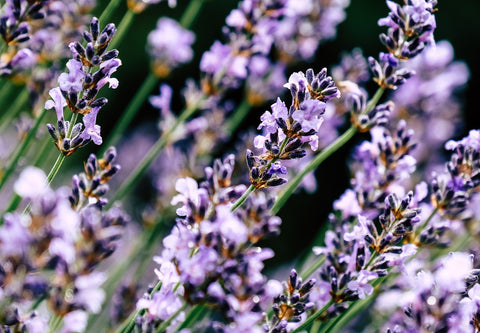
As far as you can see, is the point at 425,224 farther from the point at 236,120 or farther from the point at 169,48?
the point at 169,48

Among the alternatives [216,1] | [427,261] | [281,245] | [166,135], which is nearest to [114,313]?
[166,135]

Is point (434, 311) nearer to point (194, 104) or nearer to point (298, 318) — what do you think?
point (298, 318)

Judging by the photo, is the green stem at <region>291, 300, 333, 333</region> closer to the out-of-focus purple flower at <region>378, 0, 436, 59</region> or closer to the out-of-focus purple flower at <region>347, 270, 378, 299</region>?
the out-of-focus purple flower at <region>347, 270, 378, 299</region>

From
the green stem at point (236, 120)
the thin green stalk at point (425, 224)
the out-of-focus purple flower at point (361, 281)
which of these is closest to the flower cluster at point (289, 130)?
the out-of-focus purple flower at point (361, 281)

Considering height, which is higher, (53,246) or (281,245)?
(53,246)

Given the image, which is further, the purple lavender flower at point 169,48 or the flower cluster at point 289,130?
the purple lavender flower at point 169,48

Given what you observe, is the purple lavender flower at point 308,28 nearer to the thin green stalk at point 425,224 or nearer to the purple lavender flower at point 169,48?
the purple lavender flower at point 169,48

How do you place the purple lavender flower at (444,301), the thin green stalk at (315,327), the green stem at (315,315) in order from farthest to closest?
1. the thin green stalk at (315,327)
2. the green stem at (315,315)
3. the purple lavender flower at (444,301)
